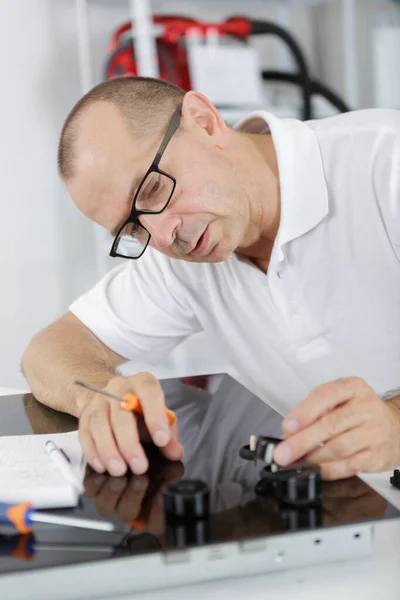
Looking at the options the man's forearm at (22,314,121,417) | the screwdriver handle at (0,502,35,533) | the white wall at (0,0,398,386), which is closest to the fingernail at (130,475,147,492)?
the screwdriver handle at (0,502,35,533)

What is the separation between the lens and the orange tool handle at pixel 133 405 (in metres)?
0.85

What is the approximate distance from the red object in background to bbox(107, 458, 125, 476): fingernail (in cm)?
223

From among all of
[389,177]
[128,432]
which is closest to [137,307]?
[389,177]

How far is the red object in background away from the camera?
2.82 meters

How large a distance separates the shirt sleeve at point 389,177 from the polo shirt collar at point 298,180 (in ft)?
0.28

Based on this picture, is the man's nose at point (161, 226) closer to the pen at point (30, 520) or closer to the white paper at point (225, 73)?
the pen at point (30, 520)

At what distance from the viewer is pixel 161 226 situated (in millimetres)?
1163

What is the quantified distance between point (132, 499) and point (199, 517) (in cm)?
10

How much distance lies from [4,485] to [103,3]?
268 cm

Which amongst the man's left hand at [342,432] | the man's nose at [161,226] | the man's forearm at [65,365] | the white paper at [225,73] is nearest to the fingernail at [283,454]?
the man's left hand at [342,432]

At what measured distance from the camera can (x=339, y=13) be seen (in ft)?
11.4

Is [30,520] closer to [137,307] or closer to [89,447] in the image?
[89,447]

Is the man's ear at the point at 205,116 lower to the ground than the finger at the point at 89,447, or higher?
higher

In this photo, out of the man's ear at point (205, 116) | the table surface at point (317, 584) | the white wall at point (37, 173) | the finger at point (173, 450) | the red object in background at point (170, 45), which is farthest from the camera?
the white wall at point (37, 173)
